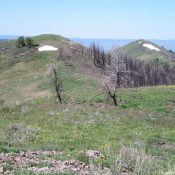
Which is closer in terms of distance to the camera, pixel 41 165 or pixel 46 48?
pixel 41 165

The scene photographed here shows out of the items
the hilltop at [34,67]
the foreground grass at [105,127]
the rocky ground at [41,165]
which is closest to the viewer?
the rocky ground at [41,165]

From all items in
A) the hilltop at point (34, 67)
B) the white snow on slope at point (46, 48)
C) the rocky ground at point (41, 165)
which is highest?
the rocky ground at point (41, 165)

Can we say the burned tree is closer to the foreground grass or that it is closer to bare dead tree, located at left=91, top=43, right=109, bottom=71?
bare dead tree, located at left=91, top=43, right=109, bottom=71

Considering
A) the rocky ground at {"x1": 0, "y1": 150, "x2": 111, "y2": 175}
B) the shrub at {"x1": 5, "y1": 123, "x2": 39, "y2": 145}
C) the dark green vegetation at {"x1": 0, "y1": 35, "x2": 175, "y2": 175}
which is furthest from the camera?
the shrub at {"x1": 5, "y1": 123, "x2": 39, "y2": 145}

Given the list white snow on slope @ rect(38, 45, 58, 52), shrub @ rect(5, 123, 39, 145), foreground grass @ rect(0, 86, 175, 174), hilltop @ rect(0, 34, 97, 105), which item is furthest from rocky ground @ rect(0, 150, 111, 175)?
white snow on slope @ rect(38, 45, 58, 52)

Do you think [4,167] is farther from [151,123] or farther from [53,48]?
[53,48]

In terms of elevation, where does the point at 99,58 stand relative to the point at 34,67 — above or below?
above

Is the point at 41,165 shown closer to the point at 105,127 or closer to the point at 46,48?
the point at 105,127

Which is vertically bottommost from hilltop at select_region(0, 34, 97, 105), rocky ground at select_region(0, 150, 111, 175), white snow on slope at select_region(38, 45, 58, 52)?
hilltop at select_region(0, 34, 97, 105)

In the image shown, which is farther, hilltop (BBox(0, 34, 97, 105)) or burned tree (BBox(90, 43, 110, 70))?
burned tree (BBox(90, 43, 110, 70))

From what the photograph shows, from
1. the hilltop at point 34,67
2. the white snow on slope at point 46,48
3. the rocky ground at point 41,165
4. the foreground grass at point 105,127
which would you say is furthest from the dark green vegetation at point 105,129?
the white snow on slope at point 46,48

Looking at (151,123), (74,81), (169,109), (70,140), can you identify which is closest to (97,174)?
(70,140)


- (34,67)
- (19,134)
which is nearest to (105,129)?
(19,134)

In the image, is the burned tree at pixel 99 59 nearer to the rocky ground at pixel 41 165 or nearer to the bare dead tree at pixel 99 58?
the bare dead tree at pixel 99 58
